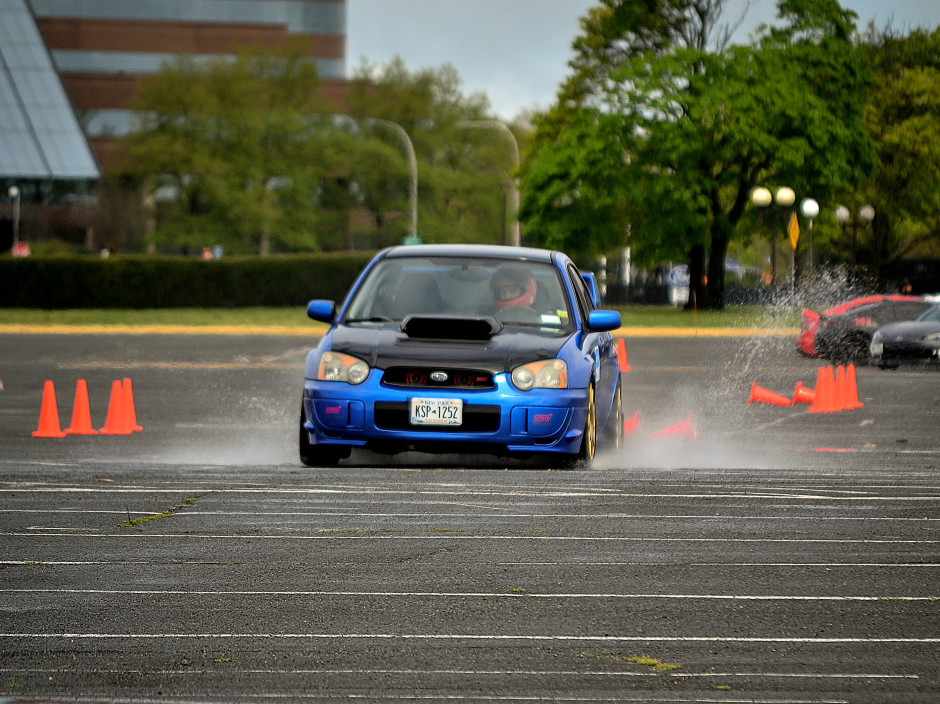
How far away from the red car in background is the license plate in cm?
1590

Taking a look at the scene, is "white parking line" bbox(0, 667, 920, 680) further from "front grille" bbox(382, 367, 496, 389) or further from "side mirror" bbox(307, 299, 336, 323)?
"side mirror" bbox(307, 299, 336, 323)

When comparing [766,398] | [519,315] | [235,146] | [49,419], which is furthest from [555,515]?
[235,146]

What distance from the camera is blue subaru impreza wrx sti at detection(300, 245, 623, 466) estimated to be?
9547 mm

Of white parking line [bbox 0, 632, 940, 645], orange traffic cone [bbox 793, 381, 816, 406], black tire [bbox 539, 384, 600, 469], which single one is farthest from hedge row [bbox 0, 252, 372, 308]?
white parking line [bbox 0, 632, 940, 645]

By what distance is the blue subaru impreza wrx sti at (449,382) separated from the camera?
955 centimetres

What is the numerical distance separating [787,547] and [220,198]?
59.7 metres

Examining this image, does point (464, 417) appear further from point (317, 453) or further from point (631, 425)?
point (631, 425)

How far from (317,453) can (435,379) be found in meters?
1.05

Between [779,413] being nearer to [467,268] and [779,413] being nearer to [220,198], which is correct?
[467,268]

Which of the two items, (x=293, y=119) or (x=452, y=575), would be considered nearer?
(x=452, y=575)

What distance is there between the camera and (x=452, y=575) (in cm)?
606

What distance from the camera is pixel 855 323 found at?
80.4ft

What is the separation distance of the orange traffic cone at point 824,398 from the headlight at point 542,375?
764cm

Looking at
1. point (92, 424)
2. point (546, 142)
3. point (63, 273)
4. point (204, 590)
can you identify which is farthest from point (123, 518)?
point (546, 142)
